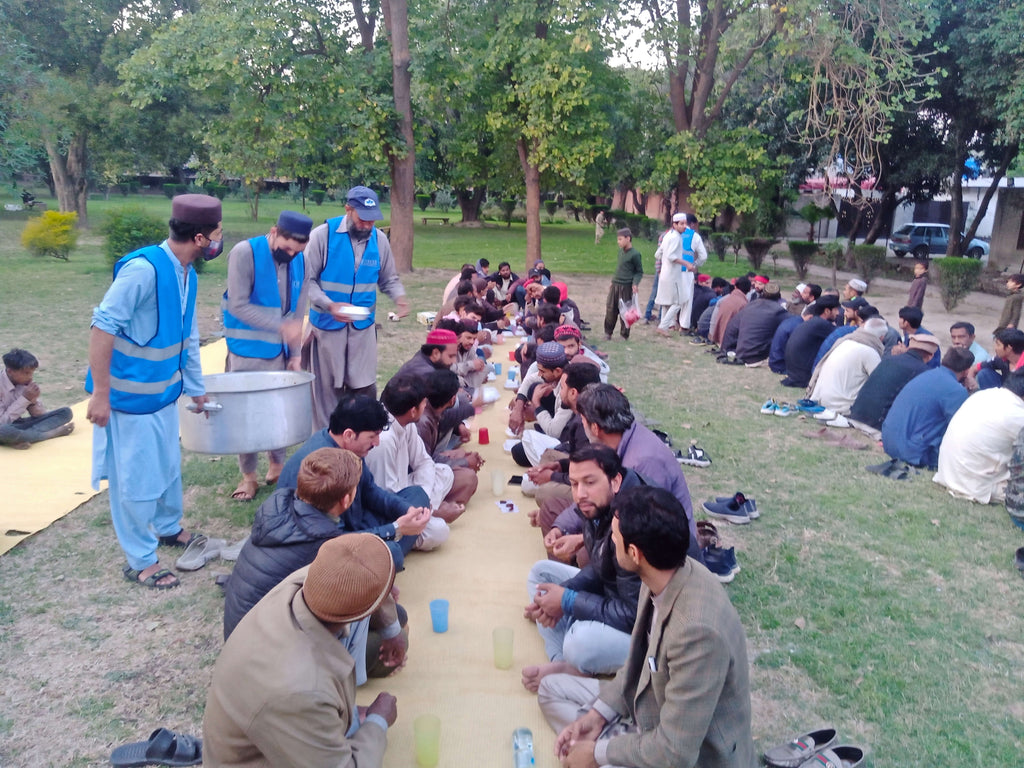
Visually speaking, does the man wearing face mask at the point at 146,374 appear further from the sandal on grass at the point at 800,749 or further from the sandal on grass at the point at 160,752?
the sandal on grass at the point at 800,749

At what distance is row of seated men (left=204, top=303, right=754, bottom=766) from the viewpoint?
2.26 m

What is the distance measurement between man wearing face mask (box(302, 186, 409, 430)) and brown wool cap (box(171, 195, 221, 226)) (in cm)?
140

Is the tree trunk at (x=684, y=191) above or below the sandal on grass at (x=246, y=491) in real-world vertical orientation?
above

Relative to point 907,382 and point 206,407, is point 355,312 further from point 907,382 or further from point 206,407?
point 907,382

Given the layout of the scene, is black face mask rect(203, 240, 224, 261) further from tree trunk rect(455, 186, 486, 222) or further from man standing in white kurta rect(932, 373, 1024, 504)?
tree trunk rect(455, 186, 486, 222)

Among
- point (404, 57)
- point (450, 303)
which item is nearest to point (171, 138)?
point (404, 57)

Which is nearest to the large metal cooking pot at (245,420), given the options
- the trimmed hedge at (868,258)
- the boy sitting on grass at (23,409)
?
the boy sitting on grass at (23,409)

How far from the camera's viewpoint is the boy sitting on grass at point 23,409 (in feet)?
20.6

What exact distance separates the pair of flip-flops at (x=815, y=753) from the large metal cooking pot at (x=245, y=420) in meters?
2.98

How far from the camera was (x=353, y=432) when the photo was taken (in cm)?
388

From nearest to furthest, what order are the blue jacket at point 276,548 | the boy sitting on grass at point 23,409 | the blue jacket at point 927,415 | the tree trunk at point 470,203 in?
the blue jacket at point 276,548 < the boy sitting on grass at point 23,409 < the blue jacket at point 927,415 < the tree trunk at point 470,203

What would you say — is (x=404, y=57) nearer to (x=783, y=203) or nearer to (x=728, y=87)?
(x=728, y=87)

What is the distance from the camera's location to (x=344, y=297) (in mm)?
5836

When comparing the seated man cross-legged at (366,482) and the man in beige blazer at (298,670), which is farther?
the seated man cross-legged at (366,482)
